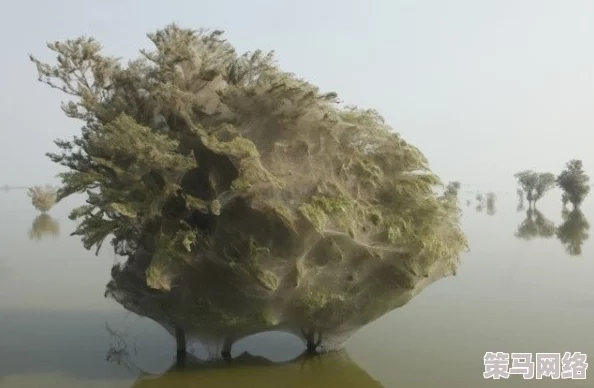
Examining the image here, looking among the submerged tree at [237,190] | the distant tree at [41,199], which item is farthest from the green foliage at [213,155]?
the distant tree at [41,199]

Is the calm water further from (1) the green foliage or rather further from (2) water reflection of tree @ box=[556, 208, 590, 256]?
(2) water reflection of tree @ box=[556, 208, 590, 256]

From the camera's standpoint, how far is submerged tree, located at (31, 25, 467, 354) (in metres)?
8.98

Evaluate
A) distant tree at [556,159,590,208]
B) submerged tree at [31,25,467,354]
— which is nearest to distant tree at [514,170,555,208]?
distant tree at [556,159,590,208]

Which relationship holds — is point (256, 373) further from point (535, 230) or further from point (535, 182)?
point (535, 182)

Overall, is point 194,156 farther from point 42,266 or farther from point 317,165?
point 42,266

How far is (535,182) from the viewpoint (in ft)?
205

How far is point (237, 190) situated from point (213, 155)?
100 cm

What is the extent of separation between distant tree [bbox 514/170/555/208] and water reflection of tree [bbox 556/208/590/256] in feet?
37.6

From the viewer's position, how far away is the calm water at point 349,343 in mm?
10062

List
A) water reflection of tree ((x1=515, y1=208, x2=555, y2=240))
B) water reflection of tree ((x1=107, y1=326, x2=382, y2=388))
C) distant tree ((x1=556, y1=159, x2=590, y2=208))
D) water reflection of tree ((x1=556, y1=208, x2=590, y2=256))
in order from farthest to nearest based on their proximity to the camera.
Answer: distant tree ((x1=556, y1=159, x2=590, y2=208))
water reflection of tree ((x1=515, y1=208, x2=555, y2=240))
water reflection of tree ((x1=556, y1=208, x2=590, y2=256))
water reflection of tree ((x1=107, y1=326, x2=382, y2=388))

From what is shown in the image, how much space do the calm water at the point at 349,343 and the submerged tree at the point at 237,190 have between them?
1.14m

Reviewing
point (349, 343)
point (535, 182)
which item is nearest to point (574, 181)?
point (535, 182)

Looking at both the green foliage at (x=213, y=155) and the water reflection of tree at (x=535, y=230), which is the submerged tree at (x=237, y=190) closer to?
the green foliage at (x=213, y=155)

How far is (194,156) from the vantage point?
366 inches
